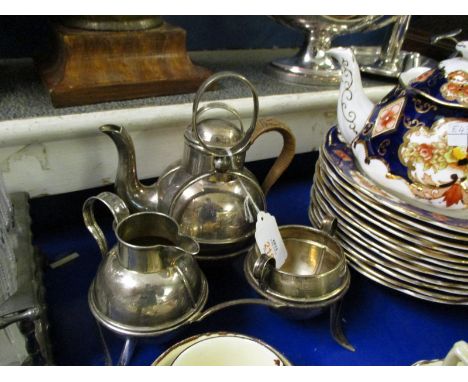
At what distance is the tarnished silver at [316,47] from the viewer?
31.6 inches

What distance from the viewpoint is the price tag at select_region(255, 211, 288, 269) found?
20.4 inches

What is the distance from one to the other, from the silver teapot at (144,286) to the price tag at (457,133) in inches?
12.6

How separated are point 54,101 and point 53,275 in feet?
0.83

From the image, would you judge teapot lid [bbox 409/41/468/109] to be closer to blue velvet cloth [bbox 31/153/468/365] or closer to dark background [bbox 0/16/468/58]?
blue velvet cloth [bbox 31/153/468/365]

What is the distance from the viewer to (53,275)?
1.99 ft

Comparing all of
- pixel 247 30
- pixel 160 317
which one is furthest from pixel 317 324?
pixel 247 30

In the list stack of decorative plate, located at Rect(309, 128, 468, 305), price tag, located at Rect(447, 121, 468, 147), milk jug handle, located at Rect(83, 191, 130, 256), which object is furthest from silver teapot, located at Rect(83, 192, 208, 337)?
price tag, located at Rect(447, 121, 468, 147)

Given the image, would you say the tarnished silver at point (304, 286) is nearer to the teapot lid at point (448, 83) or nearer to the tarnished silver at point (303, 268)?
the tarnished silver at point (303, 268)

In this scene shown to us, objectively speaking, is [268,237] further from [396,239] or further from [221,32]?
[221,32]

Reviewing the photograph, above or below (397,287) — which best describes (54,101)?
above

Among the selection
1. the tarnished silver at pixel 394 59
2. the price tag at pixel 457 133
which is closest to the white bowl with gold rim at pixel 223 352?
the price tag at pixel 457 133

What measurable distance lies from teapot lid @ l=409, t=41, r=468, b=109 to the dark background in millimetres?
499

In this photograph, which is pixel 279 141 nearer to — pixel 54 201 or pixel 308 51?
pixel 308 51

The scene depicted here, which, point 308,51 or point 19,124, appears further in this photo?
point 308,51
